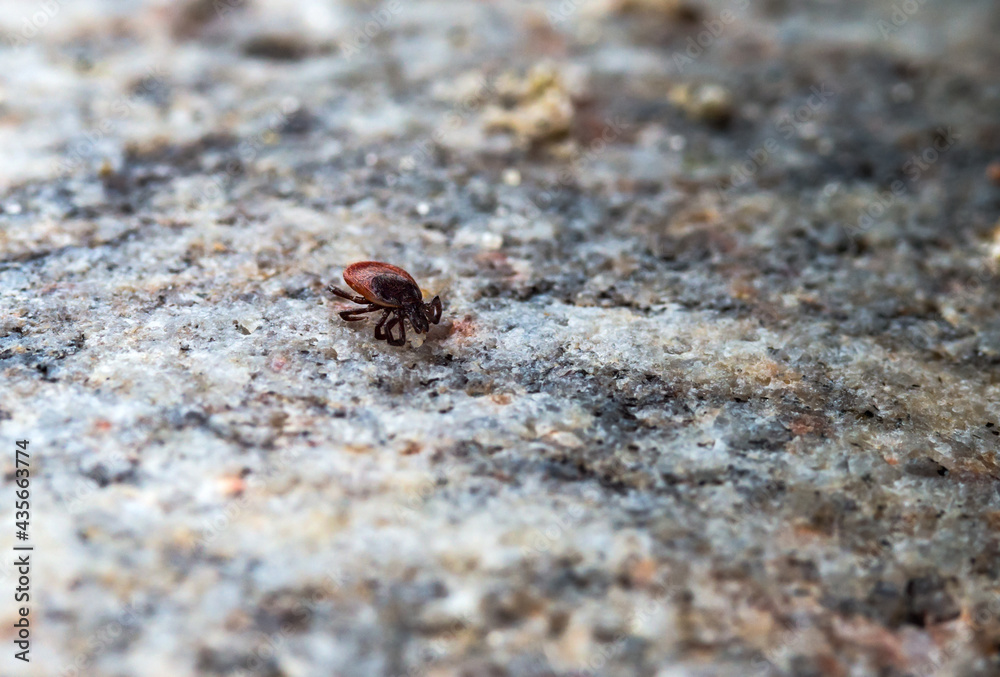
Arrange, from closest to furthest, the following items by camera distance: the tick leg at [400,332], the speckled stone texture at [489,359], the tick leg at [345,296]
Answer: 1. the speckled stone texture at [489,359]
2. the tick leg at [400,332]
3. the tick leg at [345,296]

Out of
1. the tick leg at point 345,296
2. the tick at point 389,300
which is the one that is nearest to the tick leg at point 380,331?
the tick at point 389,300

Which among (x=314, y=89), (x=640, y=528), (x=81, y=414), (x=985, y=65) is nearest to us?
(x=640, y=528)

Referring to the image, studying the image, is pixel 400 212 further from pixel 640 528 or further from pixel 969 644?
pixel 969 644

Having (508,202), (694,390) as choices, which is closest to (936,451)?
(694,390)

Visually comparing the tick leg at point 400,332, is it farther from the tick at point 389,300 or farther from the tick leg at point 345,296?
the tick leg at point 345,296

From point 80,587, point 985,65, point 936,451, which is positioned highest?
point 985,65

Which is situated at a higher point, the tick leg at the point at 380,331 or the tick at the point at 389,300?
the tick at the point at 389,300

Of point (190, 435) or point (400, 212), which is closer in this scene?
point (190, 435)
